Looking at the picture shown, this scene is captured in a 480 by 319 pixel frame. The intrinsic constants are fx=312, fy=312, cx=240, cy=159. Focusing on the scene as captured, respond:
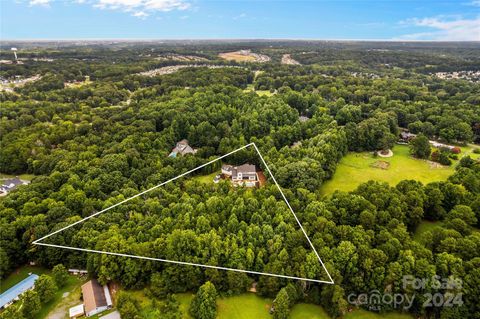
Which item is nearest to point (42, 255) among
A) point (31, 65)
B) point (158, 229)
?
point (158, 229)

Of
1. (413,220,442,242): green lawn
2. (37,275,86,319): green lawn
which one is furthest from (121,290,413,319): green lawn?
(413,220,442,242): green lawn

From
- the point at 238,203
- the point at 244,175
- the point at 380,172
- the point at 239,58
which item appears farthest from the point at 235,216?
the point at 239,58

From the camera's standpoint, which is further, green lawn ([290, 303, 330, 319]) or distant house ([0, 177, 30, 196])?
distant house ([0, 177, 30, 196])

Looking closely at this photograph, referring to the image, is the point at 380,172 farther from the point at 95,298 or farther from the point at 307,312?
the point at 95,298

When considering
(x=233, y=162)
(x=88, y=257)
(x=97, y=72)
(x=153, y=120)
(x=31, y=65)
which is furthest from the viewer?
(x=31, y=65)

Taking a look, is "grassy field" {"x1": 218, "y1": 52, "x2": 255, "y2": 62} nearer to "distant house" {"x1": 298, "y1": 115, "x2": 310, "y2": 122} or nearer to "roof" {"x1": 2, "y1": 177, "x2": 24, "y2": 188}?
"distant house" {"x1": 298, "y1": 115, "x2": 310, "y2": 122}

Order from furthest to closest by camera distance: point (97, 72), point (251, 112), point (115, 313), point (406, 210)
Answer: point (97, 72)
point (251, 112)
point (406, 210)
point (115, 313)

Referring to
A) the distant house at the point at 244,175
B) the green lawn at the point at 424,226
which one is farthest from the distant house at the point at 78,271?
the green lawn at the point at 424,226

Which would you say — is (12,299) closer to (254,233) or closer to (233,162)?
(254,233)
